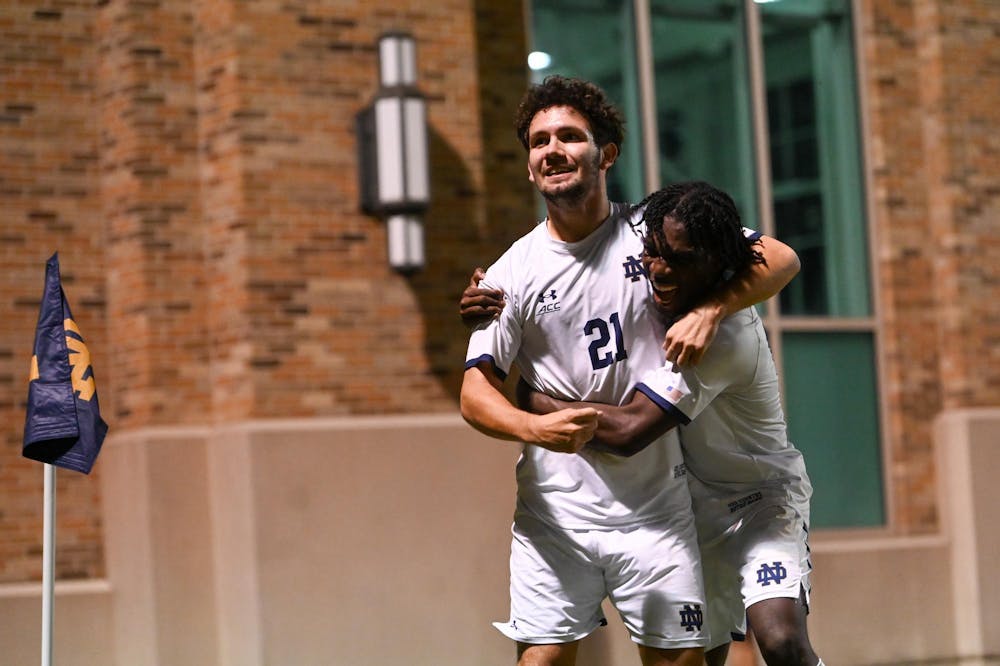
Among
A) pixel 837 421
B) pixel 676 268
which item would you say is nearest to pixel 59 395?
pixel 676 268

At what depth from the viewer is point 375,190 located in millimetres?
10188

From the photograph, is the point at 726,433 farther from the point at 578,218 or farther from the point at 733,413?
the point at 578,218

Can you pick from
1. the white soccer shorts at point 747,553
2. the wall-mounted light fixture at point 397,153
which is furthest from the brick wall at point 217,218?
the white soccer shorts at point 747,553

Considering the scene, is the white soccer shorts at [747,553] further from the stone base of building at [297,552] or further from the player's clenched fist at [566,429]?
the stone base of building at [297,552]

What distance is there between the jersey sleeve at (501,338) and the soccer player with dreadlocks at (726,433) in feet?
0.45

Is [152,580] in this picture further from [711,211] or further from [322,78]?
[711,211]

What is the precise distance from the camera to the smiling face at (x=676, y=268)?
4.93m

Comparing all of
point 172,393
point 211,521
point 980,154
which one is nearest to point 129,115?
point 172,393

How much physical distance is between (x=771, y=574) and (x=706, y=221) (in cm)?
119

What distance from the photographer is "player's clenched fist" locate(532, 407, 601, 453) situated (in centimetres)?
469

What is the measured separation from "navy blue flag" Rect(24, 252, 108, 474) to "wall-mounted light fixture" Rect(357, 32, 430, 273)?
3.02 m

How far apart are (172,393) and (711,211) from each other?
19.7 ft

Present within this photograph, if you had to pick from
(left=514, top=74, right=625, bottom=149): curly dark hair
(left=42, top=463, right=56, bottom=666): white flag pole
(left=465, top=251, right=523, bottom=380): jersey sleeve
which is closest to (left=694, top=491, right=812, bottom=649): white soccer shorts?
(left=465, top=251, right=523, bottom=380): jersey sleeve

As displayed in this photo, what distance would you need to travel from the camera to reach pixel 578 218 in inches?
203
